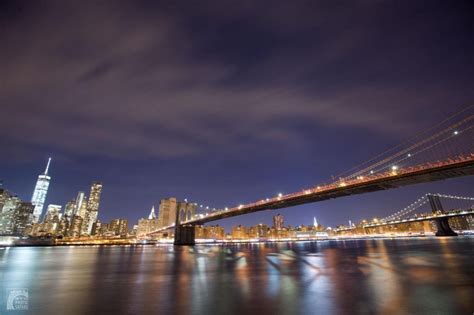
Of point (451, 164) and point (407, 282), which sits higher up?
point (451, 164)

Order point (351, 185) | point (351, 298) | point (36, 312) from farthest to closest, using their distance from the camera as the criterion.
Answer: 1. point (351, 185)
2. point (351, 298)
3. point (36, 312)

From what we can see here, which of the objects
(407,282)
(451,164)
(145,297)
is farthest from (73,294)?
(451,164)

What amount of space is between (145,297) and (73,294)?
11.9 feet

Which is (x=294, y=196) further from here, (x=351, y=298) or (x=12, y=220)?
(x=12, y=220)

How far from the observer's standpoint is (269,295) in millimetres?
10328

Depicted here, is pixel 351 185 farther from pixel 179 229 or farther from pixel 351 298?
pixel 179 229

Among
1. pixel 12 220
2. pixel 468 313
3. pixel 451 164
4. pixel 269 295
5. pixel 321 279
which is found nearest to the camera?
pixel 468 313

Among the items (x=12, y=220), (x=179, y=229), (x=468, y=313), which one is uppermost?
(x=12, y=220)

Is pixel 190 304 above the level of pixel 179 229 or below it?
below

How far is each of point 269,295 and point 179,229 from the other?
6335cm

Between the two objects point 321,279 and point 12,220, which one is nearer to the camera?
point 321,279

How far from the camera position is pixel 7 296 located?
1164cm

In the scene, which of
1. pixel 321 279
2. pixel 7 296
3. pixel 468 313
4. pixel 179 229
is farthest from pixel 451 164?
pixel 179 229

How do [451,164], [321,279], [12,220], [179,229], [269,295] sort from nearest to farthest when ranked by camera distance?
1. [269,295]
2. [321,279]
3. [451,164]
4. [179,229]
5. [12,220]
